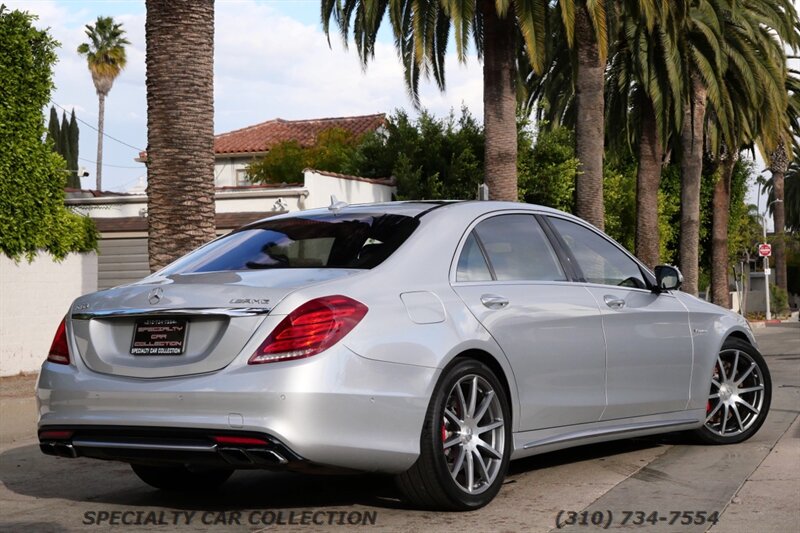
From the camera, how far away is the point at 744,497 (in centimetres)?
659

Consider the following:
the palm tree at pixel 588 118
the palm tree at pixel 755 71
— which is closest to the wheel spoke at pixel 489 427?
the palm tree at pixel 588 118

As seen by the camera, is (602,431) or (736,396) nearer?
(602,431)

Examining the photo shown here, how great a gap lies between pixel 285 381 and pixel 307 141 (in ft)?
138

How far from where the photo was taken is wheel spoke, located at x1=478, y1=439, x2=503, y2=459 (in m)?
6.30

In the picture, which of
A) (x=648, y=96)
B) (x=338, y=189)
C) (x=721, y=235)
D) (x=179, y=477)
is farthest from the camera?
(x=721, y=235)

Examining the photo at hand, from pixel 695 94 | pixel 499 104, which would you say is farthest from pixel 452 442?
pixel 695 94

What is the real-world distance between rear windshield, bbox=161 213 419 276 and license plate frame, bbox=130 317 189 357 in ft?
2.45

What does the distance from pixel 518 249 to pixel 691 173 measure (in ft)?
95.7

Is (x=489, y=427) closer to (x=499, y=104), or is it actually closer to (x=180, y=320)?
(x=180, y=320)

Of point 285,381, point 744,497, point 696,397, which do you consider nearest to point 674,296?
point 696,397

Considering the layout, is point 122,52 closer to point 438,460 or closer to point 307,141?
point 307,141

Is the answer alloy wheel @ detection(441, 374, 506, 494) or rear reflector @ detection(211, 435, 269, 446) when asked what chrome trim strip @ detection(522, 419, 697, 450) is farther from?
rear reflector @ detection(211, 435, 269, 446)

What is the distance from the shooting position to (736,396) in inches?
343

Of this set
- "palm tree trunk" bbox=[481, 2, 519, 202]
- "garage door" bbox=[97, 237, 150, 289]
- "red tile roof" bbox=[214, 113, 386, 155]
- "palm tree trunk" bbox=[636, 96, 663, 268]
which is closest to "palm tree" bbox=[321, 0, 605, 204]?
"palm tree trunk" bbox=[481, 2, 519, 202]
